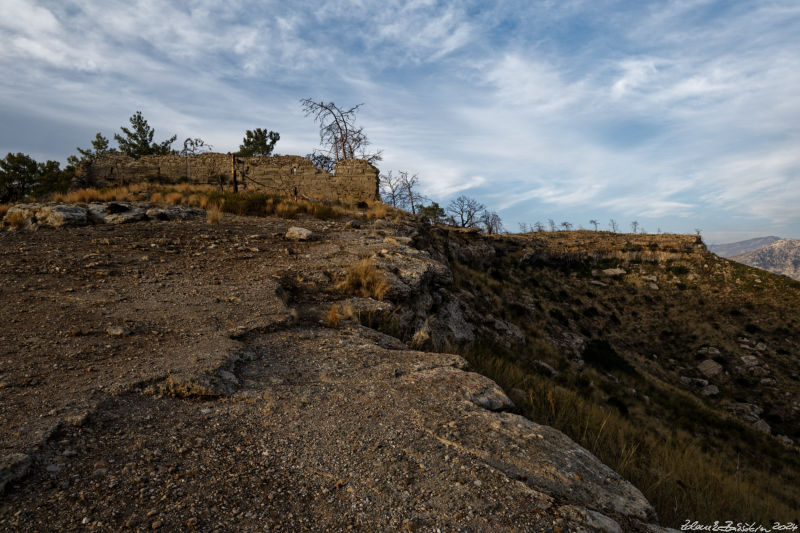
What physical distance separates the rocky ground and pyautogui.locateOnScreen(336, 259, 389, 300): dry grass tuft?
0.95m

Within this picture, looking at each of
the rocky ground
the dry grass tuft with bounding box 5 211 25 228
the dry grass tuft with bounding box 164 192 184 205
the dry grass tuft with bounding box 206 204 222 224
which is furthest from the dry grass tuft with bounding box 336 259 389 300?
the dry grass tuft with bounding box 164 192 184 205

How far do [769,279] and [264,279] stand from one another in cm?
4171

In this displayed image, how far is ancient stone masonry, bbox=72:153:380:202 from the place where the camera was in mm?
18547

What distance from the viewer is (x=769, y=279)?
31.4 m

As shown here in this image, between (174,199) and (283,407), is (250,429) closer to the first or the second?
(283,407)

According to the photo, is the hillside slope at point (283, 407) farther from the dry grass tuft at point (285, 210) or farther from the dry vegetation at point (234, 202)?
the dry vegetation at point (234, 202)

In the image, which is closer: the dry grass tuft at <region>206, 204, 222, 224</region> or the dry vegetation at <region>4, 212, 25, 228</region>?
the dry vegetation at <region>4, 212, 25, 228</region>

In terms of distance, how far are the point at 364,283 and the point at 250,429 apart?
4352 millimetres

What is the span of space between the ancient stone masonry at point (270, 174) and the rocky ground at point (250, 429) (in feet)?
43.3

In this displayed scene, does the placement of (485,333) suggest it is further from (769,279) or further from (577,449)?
(769,279)

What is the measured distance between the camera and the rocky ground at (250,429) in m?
2.18

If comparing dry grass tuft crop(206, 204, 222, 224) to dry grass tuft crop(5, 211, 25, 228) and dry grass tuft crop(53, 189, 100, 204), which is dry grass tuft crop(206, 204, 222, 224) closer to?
dry grass tuft crop(5, 211, 25, 228)

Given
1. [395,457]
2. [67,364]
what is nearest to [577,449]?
[395,457]

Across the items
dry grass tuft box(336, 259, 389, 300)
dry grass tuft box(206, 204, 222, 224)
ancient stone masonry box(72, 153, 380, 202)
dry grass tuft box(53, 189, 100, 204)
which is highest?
ancient stone masonry box(72, 153, 380, 202)
